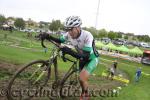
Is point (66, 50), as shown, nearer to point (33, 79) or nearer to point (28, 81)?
point (33, 79)

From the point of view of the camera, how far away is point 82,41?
27.1 ft

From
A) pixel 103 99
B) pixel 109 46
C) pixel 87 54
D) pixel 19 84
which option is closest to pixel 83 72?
pixel 87 54

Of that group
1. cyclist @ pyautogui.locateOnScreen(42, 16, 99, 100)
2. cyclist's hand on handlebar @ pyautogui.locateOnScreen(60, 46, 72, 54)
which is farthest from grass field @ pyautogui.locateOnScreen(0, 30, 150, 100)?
cyclist's hand on handlebar @ pyautogui.locateOnScreen(60, 46, 72, 54)

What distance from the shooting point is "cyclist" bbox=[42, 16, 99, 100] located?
7699 mm

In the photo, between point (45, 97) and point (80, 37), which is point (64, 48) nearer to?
point (80, 37)

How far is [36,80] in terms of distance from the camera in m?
7.81

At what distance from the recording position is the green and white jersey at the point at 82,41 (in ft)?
26.8

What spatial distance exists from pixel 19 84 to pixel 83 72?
1.88m


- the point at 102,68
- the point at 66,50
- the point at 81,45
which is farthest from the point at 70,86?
the point at 102,68

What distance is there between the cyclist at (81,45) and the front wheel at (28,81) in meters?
0.79

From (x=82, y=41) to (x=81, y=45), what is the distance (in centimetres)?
13

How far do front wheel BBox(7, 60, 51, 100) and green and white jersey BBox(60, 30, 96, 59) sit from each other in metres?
1.03

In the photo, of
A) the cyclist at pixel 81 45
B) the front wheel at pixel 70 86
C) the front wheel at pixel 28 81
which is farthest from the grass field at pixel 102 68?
the front wheel at pixel 28 81

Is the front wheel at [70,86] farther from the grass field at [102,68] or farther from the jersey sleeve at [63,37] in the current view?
the grass field at [102,68]
